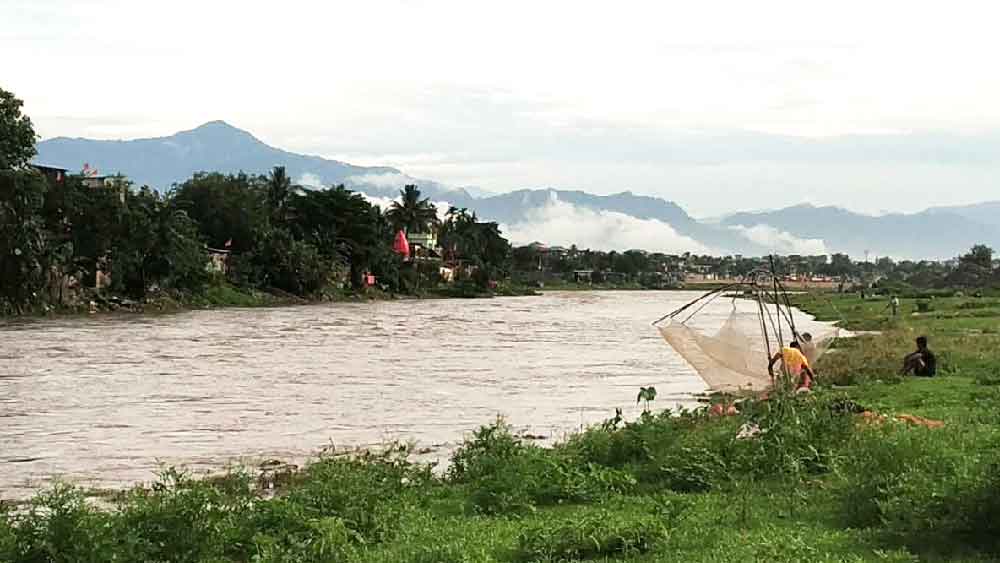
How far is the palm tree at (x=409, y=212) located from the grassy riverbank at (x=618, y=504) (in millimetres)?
98161

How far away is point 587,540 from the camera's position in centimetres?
829

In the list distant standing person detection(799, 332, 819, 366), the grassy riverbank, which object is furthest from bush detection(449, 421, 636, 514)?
distant standing person detection(799, 332, 819, 366)

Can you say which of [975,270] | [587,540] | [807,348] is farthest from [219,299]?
[587,540]

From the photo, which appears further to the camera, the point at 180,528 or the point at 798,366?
the point at 798,366

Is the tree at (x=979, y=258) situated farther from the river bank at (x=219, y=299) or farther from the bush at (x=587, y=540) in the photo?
the bush at (x=587, y=540)

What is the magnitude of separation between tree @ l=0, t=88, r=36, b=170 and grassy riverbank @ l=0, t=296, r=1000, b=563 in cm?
3996

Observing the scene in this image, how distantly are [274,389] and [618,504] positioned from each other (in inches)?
609

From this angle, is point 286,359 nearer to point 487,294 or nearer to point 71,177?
point 71,177

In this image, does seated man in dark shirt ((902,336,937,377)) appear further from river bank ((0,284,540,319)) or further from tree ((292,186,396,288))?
tree ((292,186,396,288))

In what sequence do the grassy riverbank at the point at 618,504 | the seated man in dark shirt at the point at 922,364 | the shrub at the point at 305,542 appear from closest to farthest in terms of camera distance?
the grassy riverbank at the point at 618,504
the shrub at the point at 305,542
the seated man in dark shirt at the point at 922,364

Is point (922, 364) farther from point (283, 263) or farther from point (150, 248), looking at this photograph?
point (283, 263)

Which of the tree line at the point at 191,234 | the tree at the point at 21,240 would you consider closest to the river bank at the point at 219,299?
the tree line at the point at 191,234

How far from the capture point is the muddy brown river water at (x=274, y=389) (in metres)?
16.5

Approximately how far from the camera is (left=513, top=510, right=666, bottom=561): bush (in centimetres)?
816
